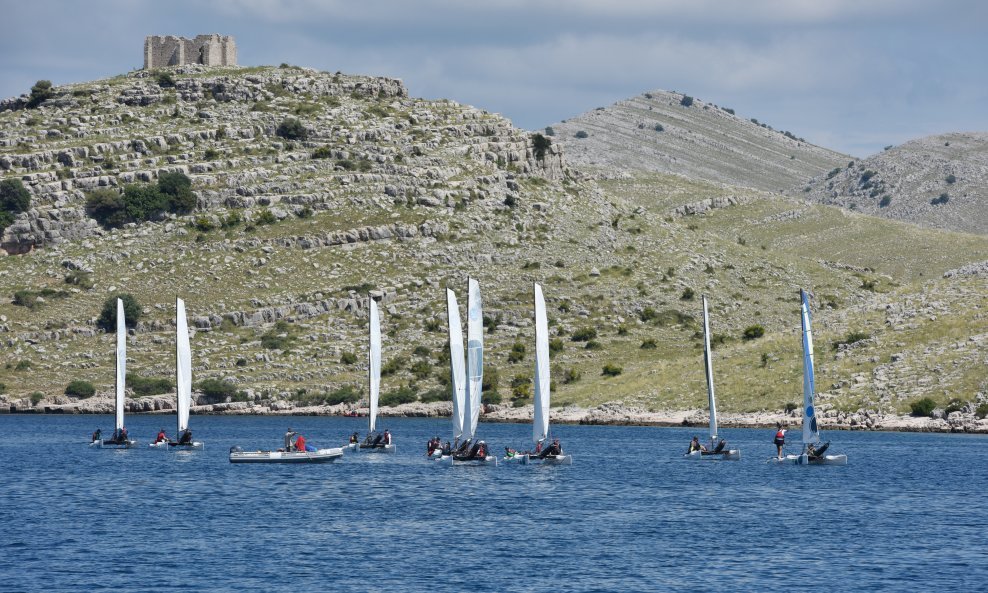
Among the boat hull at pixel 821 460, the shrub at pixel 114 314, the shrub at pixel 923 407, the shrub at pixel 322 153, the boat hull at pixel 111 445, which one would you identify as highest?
the shrub at pixel 322 153

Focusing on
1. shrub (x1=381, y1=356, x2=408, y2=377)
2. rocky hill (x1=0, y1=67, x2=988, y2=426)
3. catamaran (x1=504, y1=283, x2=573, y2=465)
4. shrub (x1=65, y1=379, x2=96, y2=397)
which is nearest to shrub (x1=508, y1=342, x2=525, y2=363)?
rocky hill (x1=0, y1=67, x2=988, y2=426)

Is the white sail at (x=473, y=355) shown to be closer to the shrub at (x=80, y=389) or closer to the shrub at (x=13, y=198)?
the shrub at (x=80, y=389)

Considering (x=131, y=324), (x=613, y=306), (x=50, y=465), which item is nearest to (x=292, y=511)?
(x=50, y=465)

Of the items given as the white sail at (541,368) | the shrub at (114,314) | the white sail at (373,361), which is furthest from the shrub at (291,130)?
the white sail at (541,368)

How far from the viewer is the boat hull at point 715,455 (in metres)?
90.1

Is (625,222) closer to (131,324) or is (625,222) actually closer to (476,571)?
(131,324)

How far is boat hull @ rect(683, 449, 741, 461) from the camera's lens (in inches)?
3547

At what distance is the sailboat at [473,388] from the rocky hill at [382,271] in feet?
139

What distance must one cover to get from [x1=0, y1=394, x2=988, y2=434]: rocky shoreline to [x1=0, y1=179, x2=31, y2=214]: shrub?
107 ft

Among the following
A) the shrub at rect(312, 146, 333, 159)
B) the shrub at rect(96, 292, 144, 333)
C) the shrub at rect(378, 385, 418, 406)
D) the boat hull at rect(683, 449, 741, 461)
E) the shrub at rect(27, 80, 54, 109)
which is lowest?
the boat hull at rect(683, 449, 741, 461)

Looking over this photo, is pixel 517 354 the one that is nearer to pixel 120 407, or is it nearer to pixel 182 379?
pixel 120 407

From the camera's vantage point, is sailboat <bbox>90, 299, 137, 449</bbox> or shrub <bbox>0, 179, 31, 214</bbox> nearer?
sailboat <bbox>90, 299, 137, 449</bbox>

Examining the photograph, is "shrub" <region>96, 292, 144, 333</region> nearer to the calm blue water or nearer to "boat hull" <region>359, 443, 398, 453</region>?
the calm blue water

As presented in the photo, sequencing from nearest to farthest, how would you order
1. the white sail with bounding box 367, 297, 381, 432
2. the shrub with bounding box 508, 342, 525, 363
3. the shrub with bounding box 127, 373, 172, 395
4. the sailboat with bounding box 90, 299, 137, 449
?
the white sail with bounding box 367, 297, 381, 432, the sailboat with bounding box 90, 299, 137, 449, the shrub with bounding box 127, 373, 172, 395, the shrub with bounding box 508, 342, 525, 363
